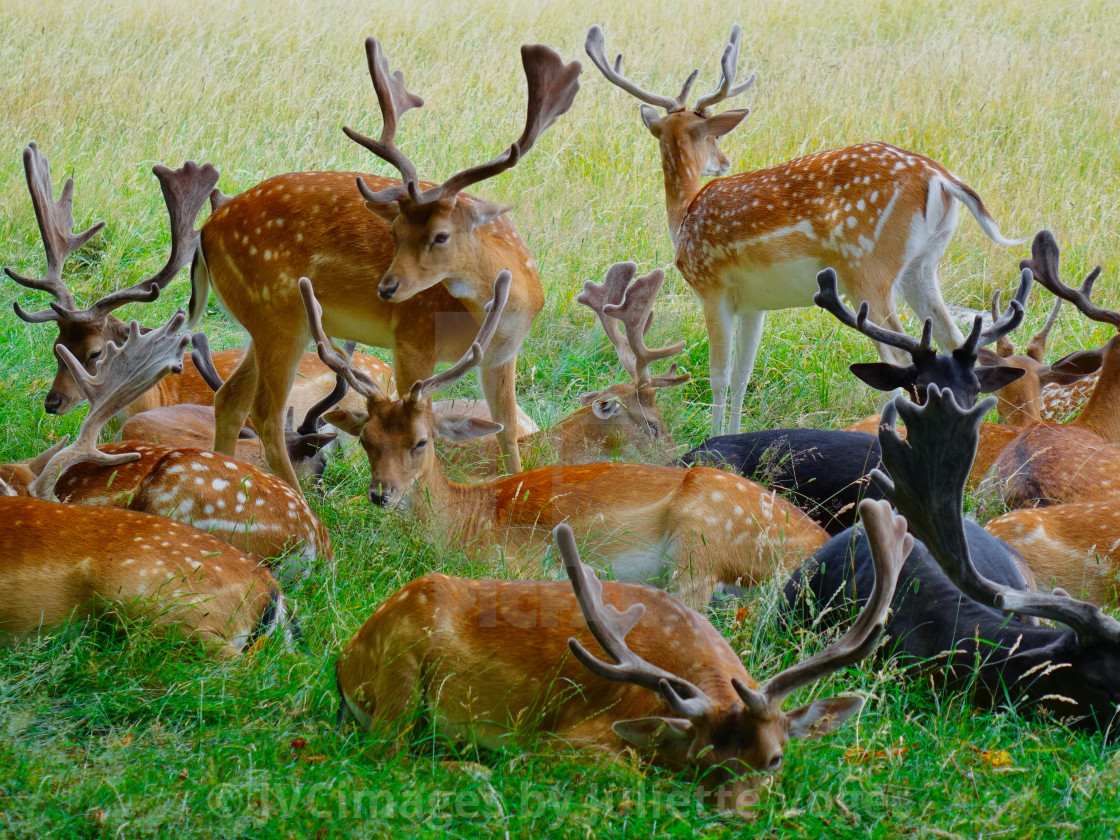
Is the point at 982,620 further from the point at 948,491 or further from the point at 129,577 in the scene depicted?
the point at 129,577

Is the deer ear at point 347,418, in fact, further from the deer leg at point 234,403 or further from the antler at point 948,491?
the antler at point 948,491

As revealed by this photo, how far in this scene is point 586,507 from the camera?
428 centimetres

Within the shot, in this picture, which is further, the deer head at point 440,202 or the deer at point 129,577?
the deer head at point 440,202

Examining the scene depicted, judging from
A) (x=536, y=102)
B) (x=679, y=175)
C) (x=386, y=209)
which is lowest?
(x=679, y=175)

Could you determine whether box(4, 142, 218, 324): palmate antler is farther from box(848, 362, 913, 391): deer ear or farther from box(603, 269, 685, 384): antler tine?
box(848, 362, 913, 391): deer ear

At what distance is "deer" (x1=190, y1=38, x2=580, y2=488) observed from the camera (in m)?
4.98

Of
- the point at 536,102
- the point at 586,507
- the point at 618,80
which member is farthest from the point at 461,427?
the point at 618,80

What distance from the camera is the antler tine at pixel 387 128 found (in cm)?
482

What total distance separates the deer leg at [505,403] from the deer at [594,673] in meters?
2.31

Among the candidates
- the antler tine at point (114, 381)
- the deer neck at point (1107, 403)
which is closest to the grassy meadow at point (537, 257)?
the antler tine at point (114, 381)

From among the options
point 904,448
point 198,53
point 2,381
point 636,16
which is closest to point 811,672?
point 904,448

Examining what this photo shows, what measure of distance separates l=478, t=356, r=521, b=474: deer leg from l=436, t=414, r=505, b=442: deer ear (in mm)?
890

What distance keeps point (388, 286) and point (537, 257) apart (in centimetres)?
300

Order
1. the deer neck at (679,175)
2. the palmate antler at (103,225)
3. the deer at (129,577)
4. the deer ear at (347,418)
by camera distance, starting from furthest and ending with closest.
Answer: the deer neck at (679,175) → the palmate antler at (103,225) → the deer ear at (347,418) → the deer at (129,577)
